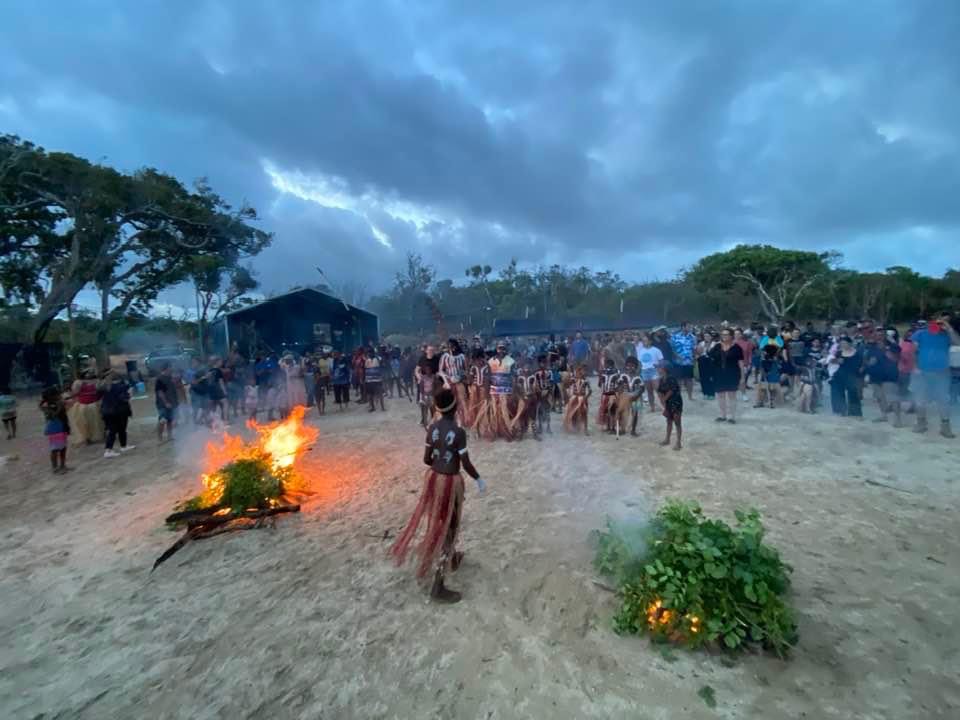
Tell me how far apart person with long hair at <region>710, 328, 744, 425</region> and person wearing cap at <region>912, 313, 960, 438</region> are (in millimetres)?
2712

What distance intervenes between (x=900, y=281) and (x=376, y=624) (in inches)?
1893

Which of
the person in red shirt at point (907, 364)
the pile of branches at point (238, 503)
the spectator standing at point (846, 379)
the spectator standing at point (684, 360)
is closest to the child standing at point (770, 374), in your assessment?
the spectator standing at point (846, 379)

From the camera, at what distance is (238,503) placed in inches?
253

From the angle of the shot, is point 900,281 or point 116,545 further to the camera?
point 900,281

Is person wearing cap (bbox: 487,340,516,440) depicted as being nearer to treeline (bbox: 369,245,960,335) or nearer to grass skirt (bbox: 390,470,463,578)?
grass skirt (bbox: 390,470,463,578)

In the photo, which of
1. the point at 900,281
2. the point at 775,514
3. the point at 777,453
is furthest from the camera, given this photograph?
the point at 900,281

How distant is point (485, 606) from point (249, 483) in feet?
12.5

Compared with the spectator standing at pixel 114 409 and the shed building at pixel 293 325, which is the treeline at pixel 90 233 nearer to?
the shed building at pixel 293 325

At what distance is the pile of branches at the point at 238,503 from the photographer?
610 cm

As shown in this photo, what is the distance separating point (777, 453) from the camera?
7.95 meters

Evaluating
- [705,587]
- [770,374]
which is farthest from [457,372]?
[705,587]

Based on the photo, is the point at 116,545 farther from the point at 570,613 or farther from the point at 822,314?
the point at 822,314

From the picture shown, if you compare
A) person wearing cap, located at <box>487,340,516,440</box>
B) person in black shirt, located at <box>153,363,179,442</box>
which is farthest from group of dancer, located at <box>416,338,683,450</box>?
person in black shirt, located at <box>153,363,179,442</box>

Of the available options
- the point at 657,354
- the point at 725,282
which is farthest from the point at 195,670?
the point at 725,282
